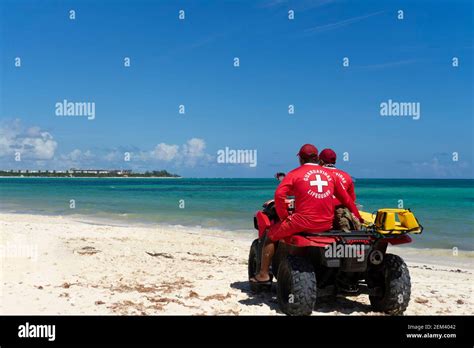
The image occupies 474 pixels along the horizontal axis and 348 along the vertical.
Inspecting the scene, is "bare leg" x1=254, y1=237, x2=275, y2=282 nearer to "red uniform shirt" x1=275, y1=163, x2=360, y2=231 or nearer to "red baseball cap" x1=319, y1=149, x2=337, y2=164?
"red uniform shirt" x1=275, y1=163, x2=360, y2=231

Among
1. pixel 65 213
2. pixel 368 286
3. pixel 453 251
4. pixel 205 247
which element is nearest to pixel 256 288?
pixel 368 286

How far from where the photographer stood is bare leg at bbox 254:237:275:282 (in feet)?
20.0

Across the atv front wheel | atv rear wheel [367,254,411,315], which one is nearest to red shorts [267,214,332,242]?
atv rear wheel [367,254,411,315]

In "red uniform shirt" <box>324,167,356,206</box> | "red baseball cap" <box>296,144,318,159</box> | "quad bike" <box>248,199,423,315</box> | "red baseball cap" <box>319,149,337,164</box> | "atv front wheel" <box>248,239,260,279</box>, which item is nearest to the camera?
"quad bike" <box>248,199,423,315</box>

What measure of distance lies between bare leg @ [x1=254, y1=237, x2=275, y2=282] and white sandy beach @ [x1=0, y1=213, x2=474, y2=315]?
1.23 feet

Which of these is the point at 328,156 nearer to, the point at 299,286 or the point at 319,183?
the point at 319,183

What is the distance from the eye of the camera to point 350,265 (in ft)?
17.4

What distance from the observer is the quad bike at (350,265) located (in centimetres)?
529

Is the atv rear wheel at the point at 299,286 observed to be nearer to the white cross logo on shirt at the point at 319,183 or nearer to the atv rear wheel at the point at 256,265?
the white cross logo on shirt at the point at 319,183

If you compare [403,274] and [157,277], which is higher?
[403,274]

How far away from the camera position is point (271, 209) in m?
6.52

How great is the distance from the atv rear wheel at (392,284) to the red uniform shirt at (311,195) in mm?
941
